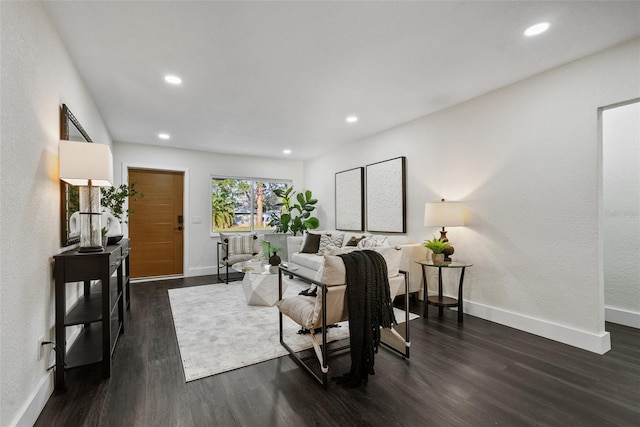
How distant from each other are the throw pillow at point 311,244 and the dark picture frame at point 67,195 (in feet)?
11.3

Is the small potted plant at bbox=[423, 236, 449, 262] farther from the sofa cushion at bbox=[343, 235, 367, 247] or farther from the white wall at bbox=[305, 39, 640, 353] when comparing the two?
the sofa cushion at bbox=[343, 235, 367, 247]

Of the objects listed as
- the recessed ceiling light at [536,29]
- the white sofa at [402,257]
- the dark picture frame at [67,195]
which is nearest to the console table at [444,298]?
the white sofa at [402,257]

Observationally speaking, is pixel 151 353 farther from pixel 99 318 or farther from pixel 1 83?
pixel 1 83

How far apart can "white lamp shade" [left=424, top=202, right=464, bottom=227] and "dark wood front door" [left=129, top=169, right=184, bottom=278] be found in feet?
15.7

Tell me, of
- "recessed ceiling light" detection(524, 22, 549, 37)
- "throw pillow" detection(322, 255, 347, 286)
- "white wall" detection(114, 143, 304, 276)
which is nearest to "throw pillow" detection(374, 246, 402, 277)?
"throw pillow" detection(322, 255, 347, 286)

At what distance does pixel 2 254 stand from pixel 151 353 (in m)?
1.54

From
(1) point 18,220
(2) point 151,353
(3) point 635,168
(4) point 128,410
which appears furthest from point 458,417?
(3) point 635,168

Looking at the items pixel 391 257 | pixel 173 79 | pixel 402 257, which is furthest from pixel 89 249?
pixel 402 257

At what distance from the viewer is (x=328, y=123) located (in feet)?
14.5

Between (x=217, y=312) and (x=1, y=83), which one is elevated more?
(x=1, y=83)

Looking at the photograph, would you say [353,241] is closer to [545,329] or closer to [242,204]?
[545,329]

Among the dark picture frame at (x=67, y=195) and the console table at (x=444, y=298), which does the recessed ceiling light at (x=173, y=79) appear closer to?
the dark picture frame at (x=67, y=195)

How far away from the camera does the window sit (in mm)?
6262

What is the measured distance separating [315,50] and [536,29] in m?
1.72
